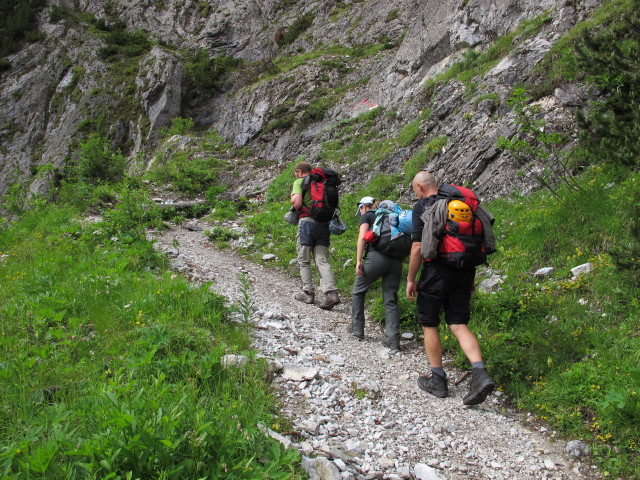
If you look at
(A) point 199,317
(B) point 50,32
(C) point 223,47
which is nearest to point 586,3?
(A) point 199,317

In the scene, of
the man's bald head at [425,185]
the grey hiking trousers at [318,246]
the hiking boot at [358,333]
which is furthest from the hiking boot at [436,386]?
the grey hiking trousers at [318,246]

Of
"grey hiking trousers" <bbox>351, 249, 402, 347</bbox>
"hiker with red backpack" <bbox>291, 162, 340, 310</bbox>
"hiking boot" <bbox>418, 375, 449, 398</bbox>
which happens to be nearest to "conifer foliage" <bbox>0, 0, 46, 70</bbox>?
"hiker with red backpack" <bbox>291, 162, 340, 310</bbox>

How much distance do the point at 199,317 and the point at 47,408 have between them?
6.51ft

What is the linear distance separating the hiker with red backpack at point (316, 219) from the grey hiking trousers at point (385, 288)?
1124mm

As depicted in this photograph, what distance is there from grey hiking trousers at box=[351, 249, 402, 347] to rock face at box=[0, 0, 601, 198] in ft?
12.0

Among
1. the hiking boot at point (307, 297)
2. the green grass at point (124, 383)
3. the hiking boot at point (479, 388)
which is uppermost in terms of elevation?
the green grass at point (124, 383)

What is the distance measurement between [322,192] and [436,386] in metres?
3.72

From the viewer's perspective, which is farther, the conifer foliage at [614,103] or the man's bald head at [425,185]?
the conifer foliage at [614,103]

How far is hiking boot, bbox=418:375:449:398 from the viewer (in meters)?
4.05

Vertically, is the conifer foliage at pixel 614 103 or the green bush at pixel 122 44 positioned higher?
the green bush at pixel 122 44

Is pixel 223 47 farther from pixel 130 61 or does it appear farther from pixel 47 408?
pixel 47 408

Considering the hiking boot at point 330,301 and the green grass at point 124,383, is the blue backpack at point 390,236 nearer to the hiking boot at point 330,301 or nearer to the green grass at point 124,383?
the hiking boot at point 330,301

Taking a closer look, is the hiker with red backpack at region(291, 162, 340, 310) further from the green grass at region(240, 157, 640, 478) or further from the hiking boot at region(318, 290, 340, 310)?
the green grass at region(240, 157, 640, 478)

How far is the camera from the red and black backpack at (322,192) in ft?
22.1
